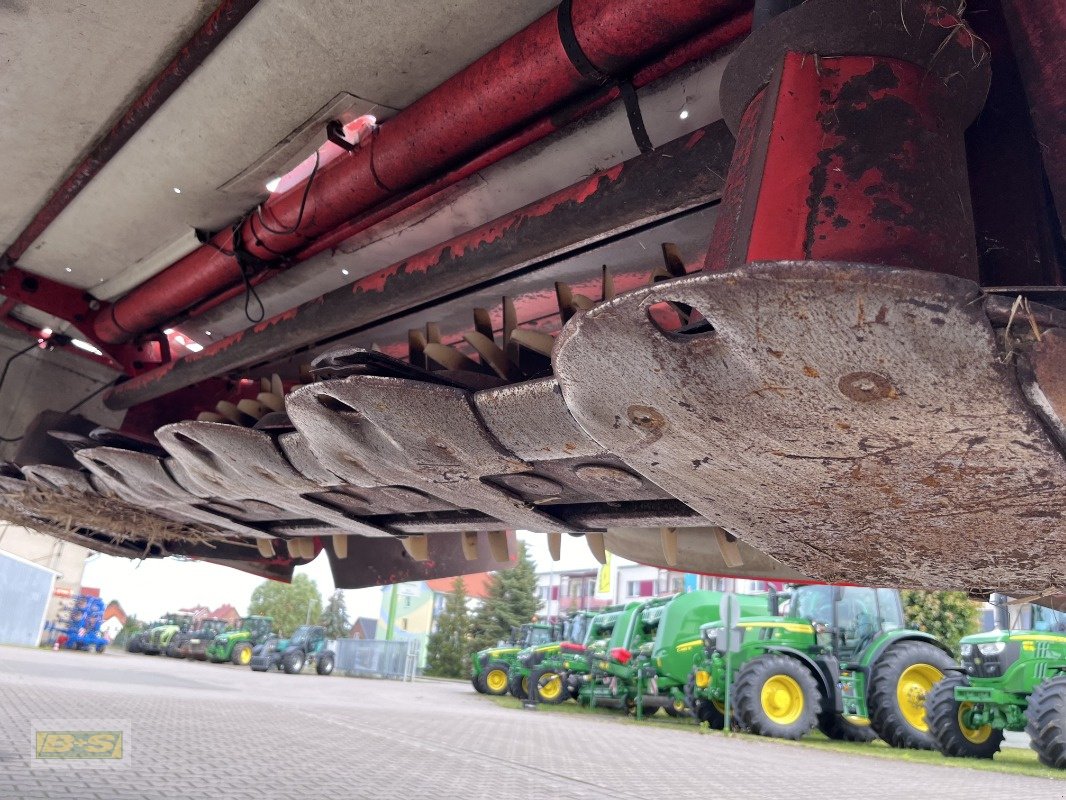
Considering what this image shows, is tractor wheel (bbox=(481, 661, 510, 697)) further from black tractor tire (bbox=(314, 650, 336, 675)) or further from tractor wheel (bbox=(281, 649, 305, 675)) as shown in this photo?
black tractor tire (bbox=(314, 650, 336, 675))

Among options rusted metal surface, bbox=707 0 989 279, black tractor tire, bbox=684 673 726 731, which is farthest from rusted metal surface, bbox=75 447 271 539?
black tractor tire, bbox=684 673 726 731

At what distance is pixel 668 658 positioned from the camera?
13.6m

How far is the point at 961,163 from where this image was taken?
1.25m

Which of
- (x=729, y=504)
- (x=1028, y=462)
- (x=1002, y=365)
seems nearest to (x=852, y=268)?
(x=1002, y=365)

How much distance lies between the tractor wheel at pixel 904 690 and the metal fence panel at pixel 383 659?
17.1 m

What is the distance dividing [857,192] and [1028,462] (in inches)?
16.8

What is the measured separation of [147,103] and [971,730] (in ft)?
32.3

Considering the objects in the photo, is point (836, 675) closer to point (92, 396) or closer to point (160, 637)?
point (92, 396)

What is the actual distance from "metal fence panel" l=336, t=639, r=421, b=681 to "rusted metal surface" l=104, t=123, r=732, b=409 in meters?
23.1

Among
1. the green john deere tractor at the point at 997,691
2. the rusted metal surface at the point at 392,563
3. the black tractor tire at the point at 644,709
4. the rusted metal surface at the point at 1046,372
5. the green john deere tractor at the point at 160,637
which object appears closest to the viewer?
the rusted metal surface at the point at 1046,372

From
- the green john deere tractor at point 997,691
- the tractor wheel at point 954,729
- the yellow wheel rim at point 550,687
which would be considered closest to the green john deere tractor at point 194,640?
the yellow wheel rim at point 550,687

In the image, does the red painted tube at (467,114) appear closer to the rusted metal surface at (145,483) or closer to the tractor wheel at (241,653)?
the rusted metal surface at (145,483)

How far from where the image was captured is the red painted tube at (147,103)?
1.91m

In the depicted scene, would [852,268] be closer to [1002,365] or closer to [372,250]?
[1002,365]
